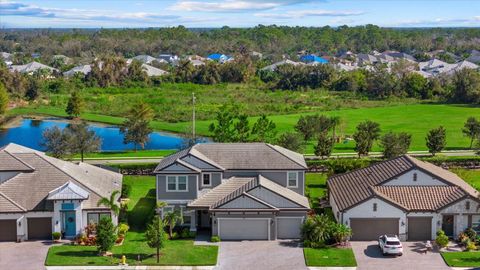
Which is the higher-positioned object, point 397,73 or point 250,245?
point 397,73

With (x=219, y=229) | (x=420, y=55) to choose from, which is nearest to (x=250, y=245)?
(x=219, y=229)

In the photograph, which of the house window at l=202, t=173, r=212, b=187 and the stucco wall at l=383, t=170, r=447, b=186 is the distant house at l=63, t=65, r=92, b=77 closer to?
the house window at l=202, t=173, r=212, b=187

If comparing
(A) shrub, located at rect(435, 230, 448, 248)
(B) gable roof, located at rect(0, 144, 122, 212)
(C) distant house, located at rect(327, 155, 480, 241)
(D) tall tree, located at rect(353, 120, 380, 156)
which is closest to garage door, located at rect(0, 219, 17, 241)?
(B) gable roof, located at rect(0, 144, 122, 212)

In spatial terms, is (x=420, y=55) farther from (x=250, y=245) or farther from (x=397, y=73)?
(x=250, y=245)

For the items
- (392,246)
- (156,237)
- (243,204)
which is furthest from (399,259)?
(156,237)

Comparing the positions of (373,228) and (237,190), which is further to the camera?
(237,190)

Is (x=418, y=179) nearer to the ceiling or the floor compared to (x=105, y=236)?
nearer to the ceiling

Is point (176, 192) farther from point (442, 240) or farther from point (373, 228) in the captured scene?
point (442, 240)
